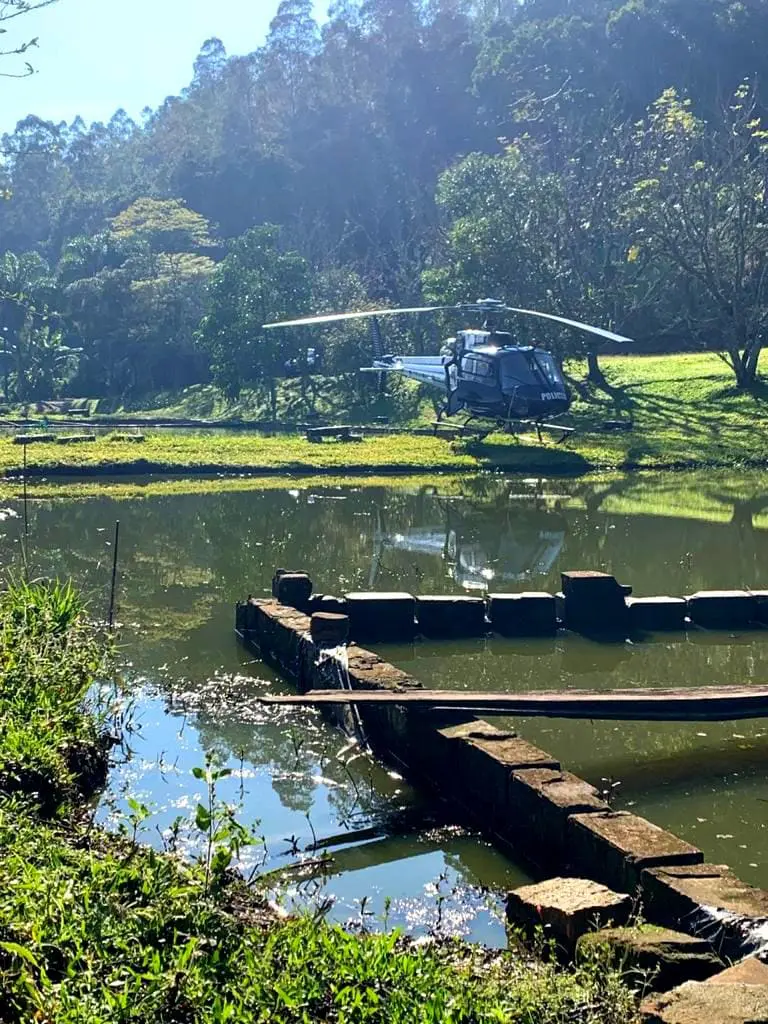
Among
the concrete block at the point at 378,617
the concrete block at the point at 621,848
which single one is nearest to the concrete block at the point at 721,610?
the concrete block at the point at 378,617

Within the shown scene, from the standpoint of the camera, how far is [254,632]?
12367mm

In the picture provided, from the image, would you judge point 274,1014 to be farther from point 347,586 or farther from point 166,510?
point 166,510

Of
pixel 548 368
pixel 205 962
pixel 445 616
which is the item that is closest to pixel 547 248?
pixel 548 368

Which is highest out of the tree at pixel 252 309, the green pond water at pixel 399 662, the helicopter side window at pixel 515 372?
the tree at pixel 252 309

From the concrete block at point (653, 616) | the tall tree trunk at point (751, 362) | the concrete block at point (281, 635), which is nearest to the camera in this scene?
the concrete block at point (281, 635)

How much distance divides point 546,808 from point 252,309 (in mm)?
41741

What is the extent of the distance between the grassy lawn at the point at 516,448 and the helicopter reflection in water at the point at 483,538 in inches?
191

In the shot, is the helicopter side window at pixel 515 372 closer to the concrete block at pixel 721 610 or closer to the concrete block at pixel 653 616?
the concrete block at pixel 721 610

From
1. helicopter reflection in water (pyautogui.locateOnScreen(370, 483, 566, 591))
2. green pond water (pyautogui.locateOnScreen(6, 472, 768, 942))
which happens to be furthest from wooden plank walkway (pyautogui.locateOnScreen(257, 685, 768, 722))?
helicopter reflection in water (pyautogui.locateOnScreen(370, 483, 566, 591))

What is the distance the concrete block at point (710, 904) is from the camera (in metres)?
5.28

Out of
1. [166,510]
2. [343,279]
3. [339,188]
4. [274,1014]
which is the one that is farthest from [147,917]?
[339,188]

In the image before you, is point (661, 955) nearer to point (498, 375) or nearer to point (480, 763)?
point (480, 763)

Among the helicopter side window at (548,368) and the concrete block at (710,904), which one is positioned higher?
Result: the helicopter side window at (548,368)

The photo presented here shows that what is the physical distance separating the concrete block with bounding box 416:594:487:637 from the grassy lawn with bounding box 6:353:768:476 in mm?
15588
